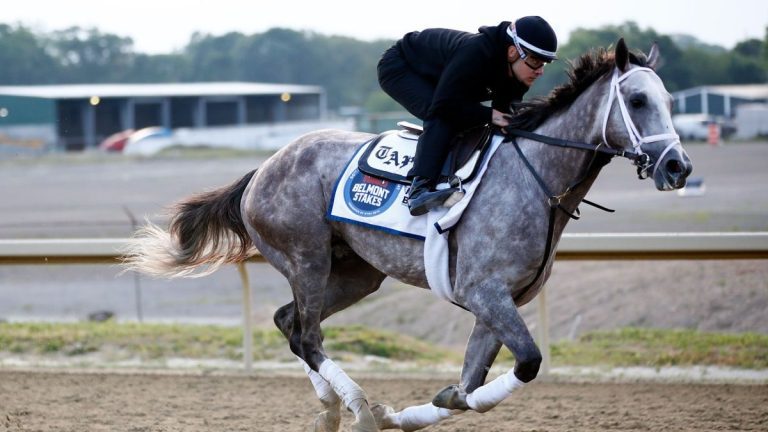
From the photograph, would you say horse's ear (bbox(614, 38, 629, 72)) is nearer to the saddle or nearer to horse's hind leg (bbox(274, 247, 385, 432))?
the saddle

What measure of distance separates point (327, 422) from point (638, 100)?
2.40 metres

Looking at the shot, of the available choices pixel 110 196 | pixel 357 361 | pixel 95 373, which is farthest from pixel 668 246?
pixel 110 196

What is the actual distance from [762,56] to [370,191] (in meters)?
24.8

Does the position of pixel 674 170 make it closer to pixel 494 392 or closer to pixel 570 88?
pixel 570 88

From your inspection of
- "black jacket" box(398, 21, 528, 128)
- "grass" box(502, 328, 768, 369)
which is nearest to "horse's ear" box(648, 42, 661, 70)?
"black jacket" box(398, 21, 528, 128)

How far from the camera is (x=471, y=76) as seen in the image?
5.14 m

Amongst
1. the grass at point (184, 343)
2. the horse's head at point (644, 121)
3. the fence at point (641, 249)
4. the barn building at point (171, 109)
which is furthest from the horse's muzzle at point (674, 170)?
the barn building at point (171, 109)

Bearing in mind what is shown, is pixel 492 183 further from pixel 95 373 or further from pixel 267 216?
pixel 95 373

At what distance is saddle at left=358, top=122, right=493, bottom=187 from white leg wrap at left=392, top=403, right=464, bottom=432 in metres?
1.11

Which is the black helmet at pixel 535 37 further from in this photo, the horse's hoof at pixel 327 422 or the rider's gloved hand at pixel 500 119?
the horse's hoof at pixel 327 422

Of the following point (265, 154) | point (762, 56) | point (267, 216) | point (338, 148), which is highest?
point (338, 148)

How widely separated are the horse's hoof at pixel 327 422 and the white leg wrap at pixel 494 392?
0.96 meters

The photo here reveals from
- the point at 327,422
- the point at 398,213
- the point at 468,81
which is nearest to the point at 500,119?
the point at 468,81

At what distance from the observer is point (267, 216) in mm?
6039
